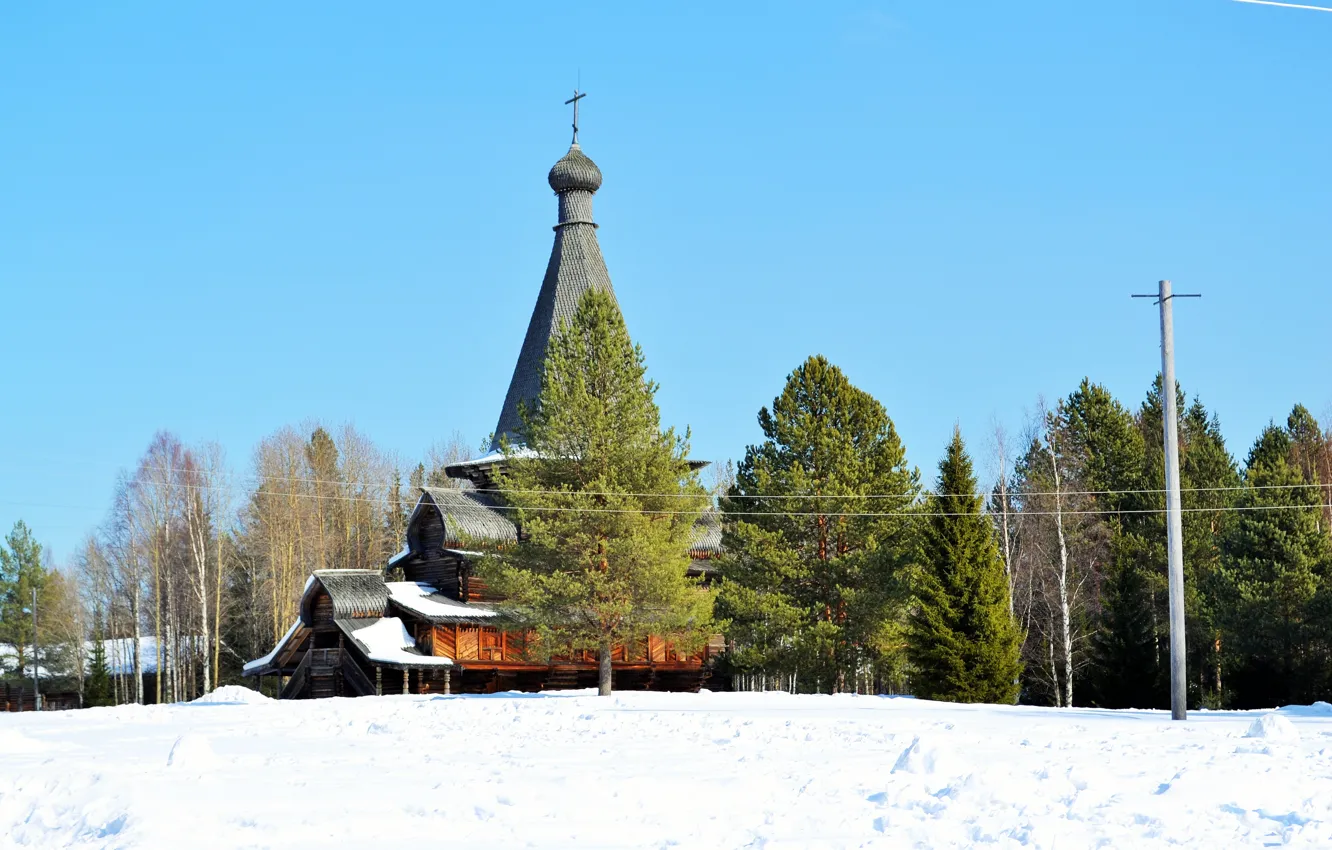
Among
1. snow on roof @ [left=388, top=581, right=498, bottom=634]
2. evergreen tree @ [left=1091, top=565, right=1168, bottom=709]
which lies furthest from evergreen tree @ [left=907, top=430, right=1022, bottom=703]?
snow on roof @ [left=388, top=581, right=498, bottom=634]

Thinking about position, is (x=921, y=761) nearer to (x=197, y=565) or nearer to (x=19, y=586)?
(x=197, y=565)

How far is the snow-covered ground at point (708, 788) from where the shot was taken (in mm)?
8422

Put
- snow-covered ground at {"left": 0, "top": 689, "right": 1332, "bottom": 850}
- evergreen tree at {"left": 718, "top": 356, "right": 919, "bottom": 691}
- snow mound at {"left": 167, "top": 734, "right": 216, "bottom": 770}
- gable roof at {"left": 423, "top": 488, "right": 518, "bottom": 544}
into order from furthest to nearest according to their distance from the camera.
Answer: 1. gable roof at {"left": 423, "top": 488, "right": 518, "bottom": 544}
2. evergreen tree at {"left": 718, "top": 356, "right": 919, "bottom": 691}
3. snow mound at {"left": 167, "top": 734, "right": 216, "bottom": 770}
4. snow-covered ground at {"left": 0, "top": 689, "right": 1332, "bottom": 850}

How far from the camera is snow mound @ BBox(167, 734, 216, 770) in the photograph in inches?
505

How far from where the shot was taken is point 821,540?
35250 mm

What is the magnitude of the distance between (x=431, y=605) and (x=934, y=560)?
46.6 feet

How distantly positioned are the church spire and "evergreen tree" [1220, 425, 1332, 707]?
2085 cm

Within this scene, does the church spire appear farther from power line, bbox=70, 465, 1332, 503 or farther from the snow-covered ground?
the snow-covered ground

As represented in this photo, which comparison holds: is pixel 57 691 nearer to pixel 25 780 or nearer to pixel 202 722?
pixel 202 722

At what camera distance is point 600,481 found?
95.7 feet

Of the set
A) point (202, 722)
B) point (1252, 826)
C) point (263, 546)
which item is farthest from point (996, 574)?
point (263, 546)

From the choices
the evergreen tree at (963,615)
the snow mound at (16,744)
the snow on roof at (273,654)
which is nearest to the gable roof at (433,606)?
the snow on roof at (273,654)

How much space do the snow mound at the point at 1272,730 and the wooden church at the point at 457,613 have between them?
22.0m

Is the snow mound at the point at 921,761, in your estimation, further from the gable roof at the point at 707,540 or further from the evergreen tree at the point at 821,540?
the gable roof at the point at 707,540
